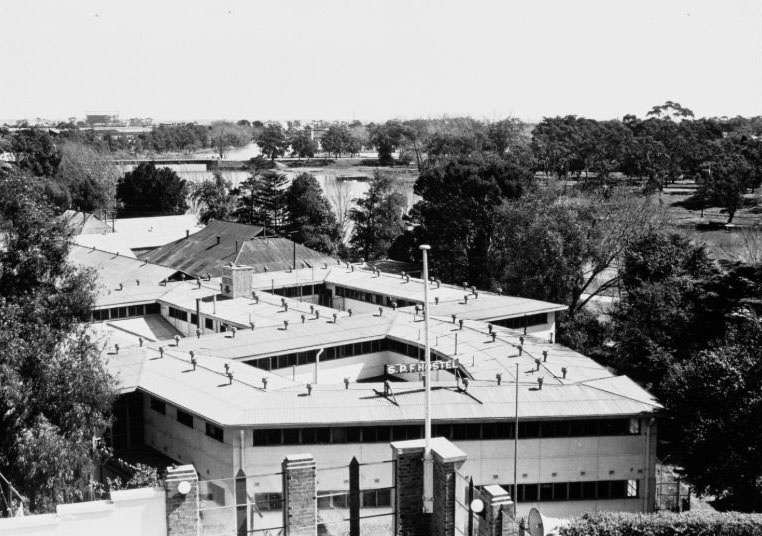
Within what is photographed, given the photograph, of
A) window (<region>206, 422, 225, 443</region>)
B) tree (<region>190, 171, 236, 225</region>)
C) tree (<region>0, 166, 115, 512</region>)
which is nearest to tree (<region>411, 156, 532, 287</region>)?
tree (<region>190, 171, 236, 225</region>)

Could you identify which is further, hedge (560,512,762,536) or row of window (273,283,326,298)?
row of window (273,283,326,298)

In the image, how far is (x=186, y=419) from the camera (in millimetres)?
29359

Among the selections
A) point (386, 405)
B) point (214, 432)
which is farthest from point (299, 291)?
point (386, 405)

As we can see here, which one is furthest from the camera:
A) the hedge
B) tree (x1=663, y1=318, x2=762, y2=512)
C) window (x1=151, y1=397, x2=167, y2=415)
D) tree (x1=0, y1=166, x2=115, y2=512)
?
window (x1=151, y1=397, x2=167, y2=415)

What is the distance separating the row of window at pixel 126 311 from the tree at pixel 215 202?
126 feet

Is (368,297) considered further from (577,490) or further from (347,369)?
(577,490)

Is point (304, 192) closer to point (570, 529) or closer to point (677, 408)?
point (677, 408)

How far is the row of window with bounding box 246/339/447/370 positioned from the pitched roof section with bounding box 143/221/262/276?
67.7 ft

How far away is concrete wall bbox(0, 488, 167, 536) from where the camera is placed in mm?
14781

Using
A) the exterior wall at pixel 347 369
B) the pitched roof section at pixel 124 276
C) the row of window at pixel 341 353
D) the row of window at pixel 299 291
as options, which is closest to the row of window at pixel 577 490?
the row of window at pixel 341 353

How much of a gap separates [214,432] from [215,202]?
62725mm

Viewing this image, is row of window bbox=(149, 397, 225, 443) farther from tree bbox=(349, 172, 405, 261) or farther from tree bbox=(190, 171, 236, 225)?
tree bbox=(190, 171, 236, 225)

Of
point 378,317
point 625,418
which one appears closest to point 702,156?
point 378,317

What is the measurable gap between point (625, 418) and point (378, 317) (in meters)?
14.9
